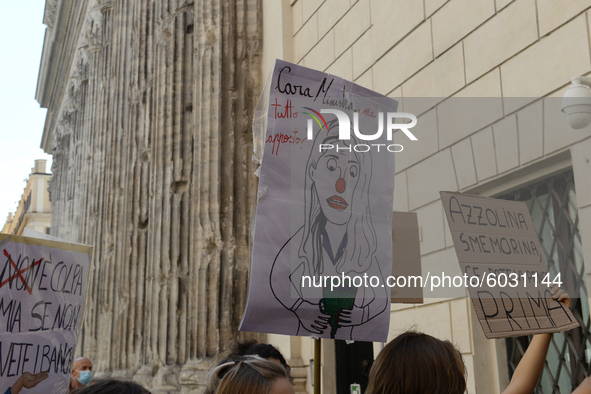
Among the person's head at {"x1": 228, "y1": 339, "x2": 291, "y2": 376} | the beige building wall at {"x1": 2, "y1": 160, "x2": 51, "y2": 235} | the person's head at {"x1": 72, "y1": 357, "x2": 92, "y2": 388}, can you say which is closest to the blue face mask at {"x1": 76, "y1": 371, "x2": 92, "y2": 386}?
the person's head at {"x1": 72, "y1": 357, "x2": 92, "y2": 388}

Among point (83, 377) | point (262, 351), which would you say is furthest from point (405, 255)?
point (83, 377)

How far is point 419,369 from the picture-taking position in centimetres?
222

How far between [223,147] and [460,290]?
5.00m

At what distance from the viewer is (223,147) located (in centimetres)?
960

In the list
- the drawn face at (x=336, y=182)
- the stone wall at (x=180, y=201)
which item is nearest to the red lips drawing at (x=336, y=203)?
the drawn face at (x=336, y=182)

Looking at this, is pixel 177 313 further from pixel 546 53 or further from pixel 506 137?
pixel 546 53

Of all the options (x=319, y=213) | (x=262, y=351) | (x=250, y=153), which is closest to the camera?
(x=319, y=213)

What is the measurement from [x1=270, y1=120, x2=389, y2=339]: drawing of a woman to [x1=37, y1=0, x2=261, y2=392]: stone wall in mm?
5390

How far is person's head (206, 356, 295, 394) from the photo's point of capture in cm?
220

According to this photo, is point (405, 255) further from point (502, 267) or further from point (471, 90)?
point (471, 90)

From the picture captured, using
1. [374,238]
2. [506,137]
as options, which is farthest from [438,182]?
[374,238]

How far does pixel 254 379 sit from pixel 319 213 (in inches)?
64.3

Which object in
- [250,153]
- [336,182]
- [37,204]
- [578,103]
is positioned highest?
[37,204]

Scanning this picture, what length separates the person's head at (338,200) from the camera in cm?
369
